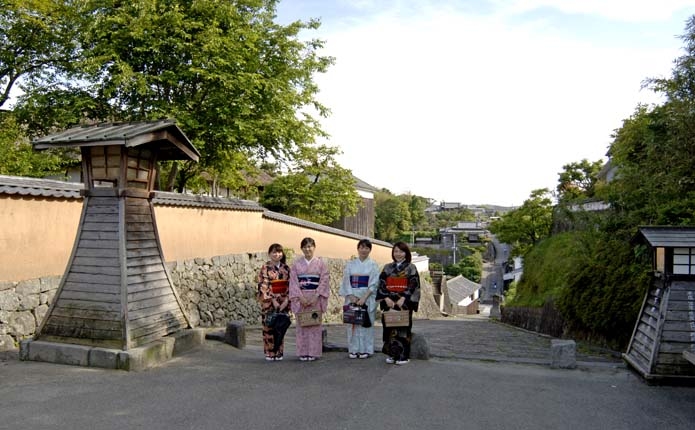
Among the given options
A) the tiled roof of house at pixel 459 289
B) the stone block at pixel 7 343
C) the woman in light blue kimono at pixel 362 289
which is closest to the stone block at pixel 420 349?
the woman in light blue kimono at pixel 362 289

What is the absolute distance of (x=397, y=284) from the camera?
6.89 m

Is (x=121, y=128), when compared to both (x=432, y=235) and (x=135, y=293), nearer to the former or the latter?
(x=135, y=293)

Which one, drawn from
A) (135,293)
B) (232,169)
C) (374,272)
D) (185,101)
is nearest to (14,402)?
(135,293)

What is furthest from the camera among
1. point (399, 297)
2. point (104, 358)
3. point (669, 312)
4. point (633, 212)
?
point (633, 212)

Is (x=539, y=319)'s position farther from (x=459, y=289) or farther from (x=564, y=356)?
(x=459, y=289)

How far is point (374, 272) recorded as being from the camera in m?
7.00

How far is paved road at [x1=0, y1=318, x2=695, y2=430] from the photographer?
4633 mm

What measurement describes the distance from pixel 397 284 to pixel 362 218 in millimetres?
21698

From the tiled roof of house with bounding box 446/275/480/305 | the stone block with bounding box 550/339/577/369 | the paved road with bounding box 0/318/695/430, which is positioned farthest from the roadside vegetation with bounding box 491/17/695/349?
the tiled roof of house with bounding box 446/275/480/305

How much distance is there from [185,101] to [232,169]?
2.73 meters

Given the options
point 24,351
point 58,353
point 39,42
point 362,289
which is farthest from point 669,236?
point 39,42

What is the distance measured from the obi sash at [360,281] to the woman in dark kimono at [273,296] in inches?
39.4

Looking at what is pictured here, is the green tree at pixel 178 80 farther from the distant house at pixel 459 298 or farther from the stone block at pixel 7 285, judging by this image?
the distant house at pixel 459 298

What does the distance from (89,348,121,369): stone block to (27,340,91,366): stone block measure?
0.27ft
